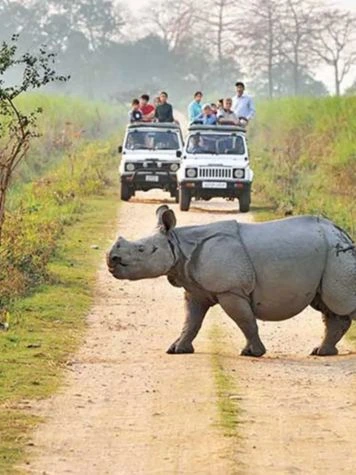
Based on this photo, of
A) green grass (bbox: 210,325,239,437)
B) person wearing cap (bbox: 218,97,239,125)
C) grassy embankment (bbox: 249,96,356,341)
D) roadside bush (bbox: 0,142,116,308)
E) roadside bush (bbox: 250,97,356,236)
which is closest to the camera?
green grass (bbox: 210,325,239,437)

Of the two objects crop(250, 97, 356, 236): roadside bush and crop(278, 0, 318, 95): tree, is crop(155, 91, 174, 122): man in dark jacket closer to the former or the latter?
crop(250, 97, 356, 236): roadside bush

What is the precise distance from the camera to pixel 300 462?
9211 millimetres

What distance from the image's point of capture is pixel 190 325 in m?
13.4

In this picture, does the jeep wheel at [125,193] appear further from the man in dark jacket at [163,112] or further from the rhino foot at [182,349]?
the rhino foot at [182,349]

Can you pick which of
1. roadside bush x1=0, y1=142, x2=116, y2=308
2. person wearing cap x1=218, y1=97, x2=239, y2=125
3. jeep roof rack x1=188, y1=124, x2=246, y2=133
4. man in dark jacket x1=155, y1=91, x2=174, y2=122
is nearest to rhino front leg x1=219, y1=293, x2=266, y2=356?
roadside bush x1=0, y1=142, x2=116, y2=308

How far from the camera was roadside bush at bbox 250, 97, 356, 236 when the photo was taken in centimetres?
2763

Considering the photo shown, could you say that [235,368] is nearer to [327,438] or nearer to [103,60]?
[327,438]

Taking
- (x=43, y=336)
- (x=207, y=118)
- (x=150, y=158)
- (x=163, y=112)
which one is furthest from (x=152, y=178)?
(x=43, y=336)

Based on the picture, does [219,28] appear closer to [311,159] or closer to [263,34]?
[263,34]

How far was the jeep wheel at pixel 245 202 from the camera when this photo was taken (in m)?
28.0

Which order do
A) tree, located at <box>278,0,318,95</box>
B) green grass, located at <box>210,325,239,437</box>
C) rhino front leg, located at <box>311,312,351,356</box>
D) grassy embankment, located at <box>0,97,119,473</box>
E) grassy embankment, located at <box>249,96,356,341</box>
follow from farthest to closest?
1. tree, located at <box>278,0,318,95</box>
2. grassy embankment, located at <box>249,96,356,341</box>
3. rhino front leg, located at <box>311,312,351,356</box>
4. grassy embankment, located at <box>0,97,119,473</box>
5. green grass, located at <box>210,325,239,437</box>

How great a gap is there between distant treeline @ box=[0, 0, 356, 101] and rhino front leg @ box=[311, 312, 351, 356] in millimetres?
68094

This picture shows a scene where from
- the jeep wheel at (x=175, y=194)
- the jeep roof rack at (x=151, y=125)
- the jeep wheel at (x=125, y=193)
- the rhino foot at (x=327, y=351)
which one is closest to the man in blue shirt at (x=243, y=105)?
the jeep roof rack at (x=151, y=125)

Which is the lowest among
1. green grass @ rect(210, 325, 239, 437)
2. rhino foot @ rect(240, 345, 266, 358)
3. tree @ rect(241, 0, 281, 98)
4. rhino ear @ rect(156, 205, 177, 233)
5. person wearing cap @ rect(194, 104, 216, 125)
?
rhino foot @ rect(240, 345, 266, 358)
